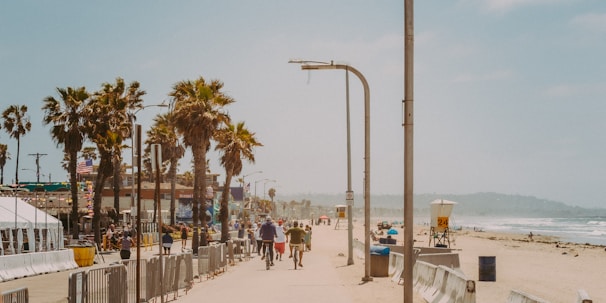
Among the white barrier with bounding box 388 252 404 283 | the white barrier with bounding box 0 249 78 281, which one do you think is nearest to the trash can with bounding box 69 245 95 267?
the white barrier with bounding box 0 249 78 281

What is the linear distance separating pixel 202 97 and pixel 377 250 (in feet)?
79.7

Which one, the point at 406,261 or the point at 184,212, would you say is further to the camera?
the point at 184,212

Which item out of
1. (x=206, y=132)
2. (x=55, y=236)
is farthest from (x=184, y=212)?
(x=55, y=236)

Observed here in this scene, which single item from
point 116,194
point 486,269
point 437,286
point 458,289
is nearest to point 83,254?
point 486,269

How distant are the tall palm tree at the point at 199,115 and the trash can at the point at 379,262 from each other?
22279mm

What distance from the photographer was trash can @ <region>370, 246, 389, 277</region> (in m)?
24.7

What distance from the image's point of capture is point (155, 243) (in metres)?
58.1

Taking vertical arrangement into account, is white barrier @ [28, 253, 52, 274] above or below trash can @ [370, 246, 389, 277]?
below

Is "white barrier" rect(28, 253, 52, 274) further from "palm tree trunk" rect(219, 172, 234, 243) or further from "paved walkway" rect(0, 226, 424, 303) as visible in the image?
"palm tree trunk" rect(219, 172, 234, 243)

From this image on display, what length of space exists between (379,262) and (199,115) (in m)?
23.7

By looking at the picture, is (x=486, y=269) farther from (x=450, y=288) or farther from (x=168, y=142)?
(x=168, y=142)

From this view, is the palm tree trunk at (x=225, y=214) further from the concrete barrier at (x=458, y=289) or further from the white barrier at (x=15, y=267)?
the concrete barrier at (x=458, y=289)

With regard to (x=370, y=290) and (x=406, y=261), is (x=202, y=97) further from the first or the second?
(x=406, y=261)

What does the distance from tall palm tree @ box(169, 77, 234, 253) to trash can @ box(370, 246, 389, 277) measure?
2228 cm
